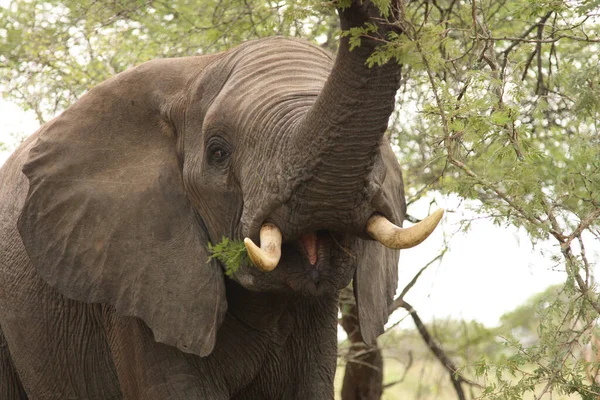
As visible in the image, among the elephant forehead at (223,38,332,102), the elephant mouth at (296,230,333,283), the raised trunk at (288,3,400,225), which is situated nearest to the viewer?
the raised trunk at (288,3,400,225)

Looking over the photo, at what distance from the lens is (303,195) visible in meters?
3.26

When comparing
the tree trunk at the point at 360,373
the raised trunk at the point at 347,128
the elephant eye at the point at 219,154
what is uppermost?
the raised trunk at the point at 347,128

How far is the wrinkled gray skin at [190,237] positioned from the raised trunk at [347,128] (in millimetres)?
52

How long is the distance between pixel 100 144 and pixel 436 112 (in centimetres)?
118

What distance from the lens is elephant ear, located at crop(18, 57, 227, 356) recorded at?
3.84 m

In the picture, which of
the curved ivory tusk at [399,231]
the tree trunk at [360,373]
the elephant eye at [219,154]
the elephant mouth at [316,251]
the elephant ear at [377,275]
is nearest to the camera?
the curved ivory tusk at [399,231]

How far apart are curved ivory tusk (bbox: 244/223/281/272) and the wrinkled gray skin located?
3 centimetres

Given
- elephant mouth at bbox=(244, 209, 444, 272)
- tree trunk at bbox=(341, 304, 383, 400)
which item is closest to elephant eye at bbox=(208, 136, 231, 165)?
elephant mouth at bbox=(244, 209, 444, 272)

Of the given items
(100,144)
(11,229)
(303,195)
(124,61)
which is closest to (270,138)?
(303,195)

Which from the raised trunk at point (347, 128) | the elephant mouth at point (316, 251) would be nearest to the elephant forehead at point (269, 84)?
the raised trunk at point (347, 128)

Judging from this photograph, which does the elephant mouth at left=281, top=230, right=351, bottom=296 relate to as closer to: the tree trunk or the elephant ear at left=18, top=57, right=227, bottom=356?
the elephant ear at left=18, top=57, right=227, bottom=356

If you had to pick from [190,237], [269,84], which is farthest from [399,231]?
[190,237]

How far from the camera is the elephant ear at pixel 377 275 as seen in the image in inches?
149

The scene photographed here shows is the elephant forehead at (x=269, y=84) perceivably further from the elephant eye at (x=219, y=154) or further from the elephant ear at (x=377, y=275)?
the elephant ear at (x=377, y=275)
